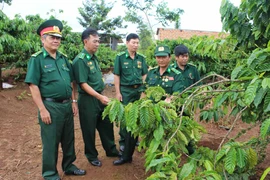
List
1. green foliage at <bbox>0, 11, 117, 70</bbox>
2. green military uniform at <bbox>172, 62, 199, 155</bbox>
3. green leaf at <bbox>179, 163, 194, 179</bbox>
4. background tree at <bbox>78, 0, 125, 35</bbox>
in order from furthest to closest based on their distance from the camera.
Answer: background tree at <bbox>78, 0, 125, 35</bbox> → green foliage at <bbox>0, 11, 117, 70</bbox> → green military uniform at <bbox>172, 62, 199, 155</bbox> → green leaf at <bbox>179, 163, 194, 179</bbox>

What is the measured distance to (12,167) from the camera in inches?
136

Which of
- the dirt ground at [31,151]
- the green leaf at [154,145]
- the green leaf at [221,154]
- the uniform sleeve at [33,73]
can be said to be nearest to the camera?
the green leaf at [221,154]

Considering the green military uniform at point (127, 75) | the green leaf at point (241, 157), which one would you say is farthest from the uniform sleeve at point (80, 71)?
the green leaf at point (241, 157)

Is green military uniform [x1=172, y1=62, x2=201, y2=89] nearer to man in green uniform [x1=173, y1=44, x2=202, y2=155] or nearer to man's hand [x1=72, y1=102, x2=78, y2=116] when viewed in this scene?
man in green uniform [x1=173, y1=44, x2=202, y2=155]

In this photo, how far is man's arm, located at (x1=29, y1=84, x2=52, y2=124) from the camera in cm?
272

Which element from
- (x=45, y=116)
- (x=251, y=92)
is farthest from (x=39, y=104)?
(x=251, y=92)

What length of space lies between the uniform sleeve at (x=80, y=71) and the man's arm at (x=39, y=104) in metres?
0.54

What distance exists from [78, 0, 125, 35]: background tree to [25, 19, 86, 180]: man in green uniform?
2568 cm

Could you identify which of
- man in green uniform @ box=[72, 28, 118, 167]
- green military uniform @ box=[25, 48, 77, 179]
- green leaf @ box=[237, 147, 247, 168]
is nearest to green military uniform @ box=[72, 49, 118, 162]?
man in green uniform @ box=[72, 28, 118, 167]

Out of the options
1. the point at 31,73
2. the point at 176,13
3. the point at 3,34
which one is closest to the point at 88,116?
the point at 31,73

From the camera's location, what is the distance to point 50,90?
282cm

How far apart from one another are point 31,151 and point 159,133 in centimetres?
281

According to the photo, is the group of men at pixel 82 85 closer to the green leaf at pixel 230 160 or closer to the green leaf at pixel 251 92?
the green leaf at pixel 230 160

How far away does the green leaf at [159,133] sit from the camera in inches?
73.5
